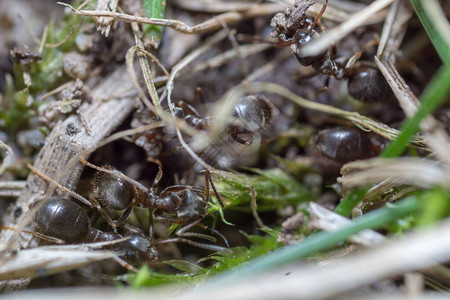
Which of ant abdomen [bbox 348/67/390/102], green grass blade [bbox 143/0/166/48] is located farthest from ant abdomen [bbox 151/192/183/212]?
ant abdomen [bbox 348/67/390/102]

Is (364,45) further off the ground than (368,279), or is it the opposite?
(364,45)

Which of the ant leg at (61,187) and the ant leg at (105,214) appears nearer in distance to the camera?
the ant leg at (61,187)

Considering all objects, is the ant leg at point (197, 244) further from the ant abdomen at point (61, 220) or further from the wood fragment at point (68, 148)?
the wood fragment at point (68, 148)

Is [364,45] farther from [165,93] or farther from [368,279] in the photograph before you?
[368,279]

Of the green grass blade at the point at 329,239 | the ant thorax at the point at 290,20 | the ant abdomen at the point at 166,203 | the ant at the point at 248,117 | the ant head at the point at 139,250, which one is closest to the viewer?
the green grass blade at the point at 329,239

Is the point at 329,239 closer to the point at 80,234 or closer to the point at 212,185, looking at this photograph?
the point at 212,185

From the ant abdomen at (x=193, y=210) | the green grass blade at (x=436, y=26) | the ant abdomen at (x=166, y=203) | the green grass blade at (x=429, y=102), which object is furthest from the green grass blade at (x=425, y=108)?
the ant abdomen at (x=166, y=203)

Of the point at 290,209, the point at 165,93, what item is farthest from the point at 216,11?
the point at 290,209
